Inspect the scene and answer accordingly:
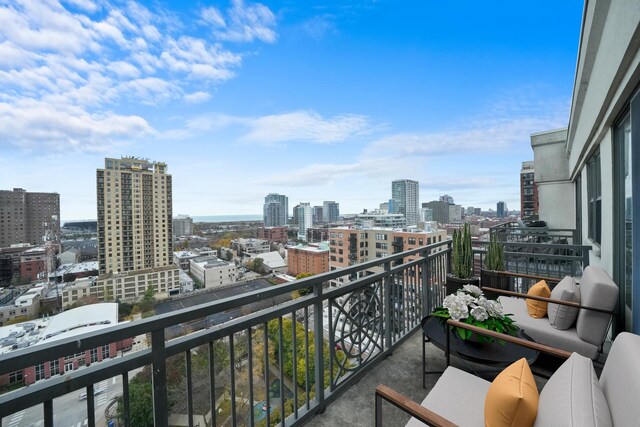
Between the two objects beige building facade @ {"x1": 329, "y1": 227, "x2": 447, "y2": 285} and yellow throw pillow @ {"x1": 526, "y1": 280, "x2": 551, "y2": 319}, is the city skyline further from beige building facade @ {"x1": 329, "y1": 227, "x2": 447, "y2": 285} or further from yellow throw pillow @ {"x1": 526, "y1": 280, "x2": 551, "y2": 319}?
beige building facade @ {"x1": 329, "y1": 227, "x2": 447, "y2": 285}

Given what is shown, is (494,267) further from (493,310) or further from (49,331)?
(49,331)

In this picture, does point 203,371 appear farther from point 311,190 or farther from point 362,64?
point 311,190

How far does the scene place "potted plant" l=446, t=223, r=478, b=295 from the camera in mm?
3727

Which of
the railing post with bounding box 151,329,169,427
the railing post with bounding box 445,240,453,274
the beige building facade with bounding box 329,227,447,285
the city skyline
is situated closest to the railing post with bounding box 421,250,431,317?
the railing post with bounding box 445,240,453,274

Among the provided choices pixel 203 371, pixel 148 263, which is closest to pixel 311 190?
pixel 148 263

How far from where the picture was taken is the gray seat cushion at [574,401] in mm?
798

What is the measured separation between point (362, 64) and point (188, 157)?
49.6ft

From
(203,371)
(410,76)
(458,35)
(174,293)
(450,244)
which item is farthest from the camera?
(174,293)

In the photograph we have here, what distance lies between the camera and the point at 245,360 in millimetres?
2092

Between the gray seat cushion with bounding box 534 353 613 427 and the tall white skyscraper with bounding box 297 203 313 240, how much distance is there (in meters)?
29.8

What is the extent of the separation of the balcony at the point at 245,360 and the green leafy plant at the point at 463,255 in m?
0.82

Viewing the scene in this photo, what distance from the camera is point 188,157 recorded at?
19.3 metres

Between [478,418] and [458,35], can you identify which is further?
[458,35]

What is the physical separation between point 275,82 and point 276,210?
2526 cm
